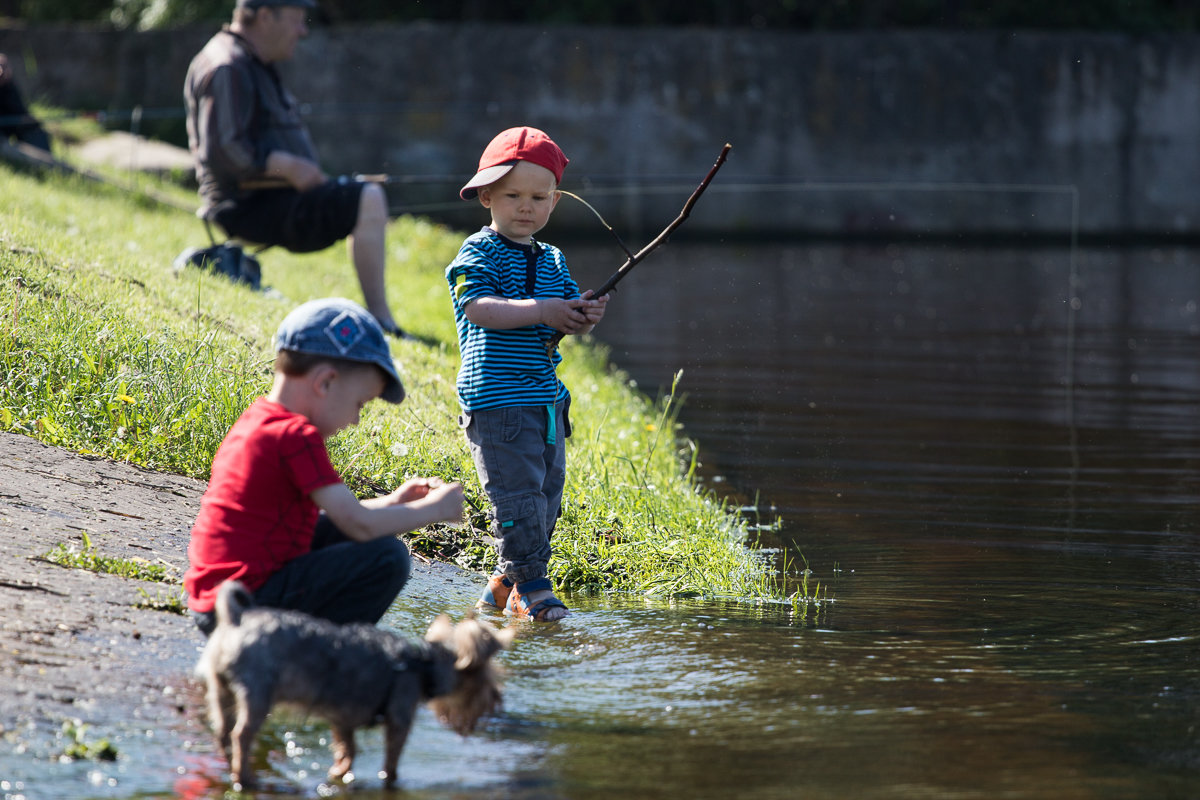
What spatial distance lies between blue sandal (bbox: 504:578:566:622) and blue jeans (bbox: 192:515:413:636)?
0.84 metres

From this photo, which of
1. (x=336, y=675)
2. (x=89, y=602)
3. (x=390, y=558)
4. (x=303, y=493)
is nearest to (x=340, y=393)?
(x=303, y=493)

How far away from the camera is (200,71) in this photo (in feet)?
25.6

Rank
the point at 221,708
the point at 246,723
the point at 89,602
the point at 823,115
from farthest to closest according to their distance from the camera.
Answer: the point at 823,115 < the point at 89,602 < the point at 221,708 < the point at 246,723

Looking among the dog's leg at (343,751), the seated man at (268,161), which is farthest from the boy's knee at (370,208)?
the dog's leg at (343,751)

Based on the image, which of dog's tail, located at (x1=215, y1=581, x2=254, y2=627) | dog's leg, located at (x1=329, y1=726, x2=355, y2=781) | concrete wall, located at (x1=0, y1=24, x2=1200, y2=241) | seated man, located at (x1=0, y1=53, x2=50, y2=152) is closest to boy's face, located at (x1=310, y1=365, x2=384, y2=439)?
dog's tail, located at (x1=215, y1=581, x2=254, y2=627)

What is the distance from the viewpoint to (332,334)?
324 cm

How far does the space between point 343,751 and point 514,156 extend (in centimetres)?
194

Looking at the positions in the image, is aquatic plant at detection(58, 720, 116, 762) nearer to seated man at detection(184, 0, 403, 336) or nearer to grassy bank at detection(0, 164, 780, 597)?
grassy bank at detection(0, 164, 780, 597)

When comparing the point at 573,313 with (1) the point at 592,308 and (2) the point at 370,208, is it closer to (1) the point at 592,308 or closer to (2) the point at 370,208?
(1) the point at 592,308

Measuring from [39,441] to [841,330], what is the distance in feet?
26.8

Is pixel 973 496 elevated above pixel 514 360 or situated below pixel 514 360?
below

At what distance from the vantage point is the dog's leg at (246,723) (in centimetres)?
275

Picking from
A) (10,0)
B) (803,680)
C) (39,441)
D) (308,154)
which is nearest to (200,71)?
(308,154)

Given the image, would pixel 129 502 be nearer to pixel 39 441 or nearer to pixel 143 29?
pixel 39 441
